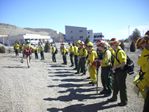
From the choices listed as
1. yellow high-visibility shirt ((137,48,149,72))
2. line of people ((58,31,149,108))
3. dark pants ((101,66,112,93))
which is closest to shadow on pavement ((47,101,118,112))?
line of people ((58,31,149,108))

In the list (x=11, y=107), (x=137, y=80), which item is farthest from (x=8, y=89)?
(x=137, y=80)

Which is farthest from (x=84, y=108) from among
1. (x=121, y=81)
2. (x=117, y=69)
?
(x=117, y=69)

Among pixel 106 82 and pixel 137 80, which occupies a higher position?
pixel 137 80

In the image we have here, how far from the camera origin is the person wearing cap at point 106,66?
30.9 feet

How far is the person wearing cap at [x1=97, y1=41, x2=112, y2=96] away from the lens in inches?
371

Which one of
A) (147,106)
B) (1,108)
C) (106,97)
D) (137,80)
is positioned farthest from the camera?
(106,97)

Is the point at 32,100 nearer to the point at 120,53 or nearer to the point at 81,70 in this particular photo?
the point at 120,53

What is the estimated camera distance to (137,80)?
18.3ft

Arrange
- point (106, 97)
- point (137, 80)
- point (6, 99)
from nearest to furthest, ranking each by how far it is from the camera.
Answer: point (137, 80)
point (6, 99)
point (106, 97)

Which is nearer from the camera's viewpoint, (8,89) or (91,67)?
(8,89)

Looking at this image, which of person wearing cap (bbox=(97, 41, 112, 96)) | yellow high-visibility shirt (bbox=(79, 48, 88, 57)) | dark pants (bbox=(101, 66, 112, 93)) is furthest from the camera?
yellow high-visibility shirt (bbox=(79, 48, 88, 57))

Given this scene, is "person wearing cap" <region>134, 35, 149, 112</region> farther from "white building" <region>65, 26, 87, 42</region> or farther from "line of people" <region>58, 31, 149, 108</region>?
"white building" <region>65, 26, 87, 42</region>

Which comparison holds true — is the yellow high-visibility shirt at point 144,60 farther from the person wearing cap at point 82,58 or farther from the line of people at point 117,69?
the person wearing cap at point 82,58

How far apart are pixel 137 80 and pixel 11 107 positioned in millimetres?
4354
